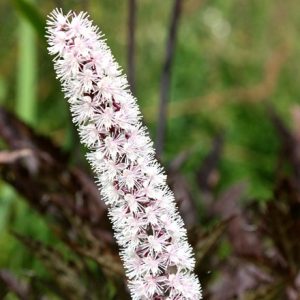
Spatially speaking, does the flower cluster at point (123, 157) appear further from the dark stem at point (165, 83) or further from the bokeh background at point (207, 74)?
the bokeh background at point (207, 74)

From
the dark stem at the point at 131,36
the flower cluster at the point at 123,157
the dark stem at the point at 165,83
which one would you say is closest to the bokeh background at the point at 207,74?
the dark stem at the point at 165,83

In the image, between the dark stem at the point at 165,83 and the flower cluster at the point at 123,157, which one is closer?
the flower cluster at the point at 123,157

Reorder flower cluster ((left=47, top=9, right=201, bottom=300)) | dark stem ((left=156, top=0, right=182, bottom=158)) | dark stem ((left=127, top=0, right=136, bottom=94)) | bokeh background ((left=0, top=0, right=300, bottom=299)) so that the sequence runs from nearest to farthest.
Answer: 1. flower cluster ((left=47, top=9, right=201, bottom=300))
2. dark stem ((left=127, top=0, right=136, bottom=94))
3. dark stem ((left=156, top=0, right=182, bottom=158))
4. bokeh background ((left=0, top=0, right=300, bottom=299))

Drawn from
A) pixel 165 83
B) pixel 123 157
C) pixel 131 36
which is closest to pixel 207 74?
pixel 165 83

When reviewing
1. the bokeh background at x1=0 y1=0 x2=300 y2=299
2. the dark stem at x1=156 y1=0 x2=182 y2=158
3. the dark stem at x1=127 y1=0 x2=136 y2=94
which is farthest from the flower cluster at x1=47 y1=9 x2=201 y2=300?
the bokeh background at x1=0 y1=0 x2=300 y2=299

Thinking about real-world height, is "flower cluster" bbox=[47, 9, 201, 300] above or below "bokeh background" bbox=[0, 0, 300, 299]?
below

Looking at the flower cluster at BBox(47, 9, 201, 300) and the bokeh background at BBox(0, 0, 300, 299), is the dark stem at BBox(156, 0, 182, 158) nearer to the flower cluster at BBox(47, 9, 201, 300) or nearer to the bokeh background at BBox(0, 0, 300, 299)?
the bokeh background at BBox(0, 0, 300, 299)

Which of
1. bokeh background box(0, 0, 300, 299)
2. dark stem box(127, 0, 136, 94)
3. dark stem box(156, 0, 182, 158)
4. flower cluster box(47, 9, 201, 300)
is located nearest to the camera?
flower cluster box(47, 9, 201, 300)

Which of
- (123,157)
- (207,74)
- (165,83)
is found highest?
(207,74)

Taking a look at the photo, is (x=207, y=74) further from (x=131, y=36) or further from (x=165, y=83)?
(x=131, y=36)
